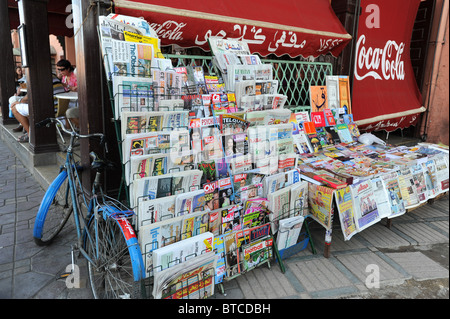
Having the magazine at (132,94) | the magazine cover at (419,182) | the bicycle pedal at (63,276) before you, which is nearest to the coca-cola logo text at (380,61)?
the magazine cover at (419,182)

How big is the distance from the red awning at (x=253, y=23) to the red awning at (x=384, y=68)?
A: 32.2 inches

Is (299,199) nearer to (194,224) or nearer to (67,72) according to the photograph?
A: (194,224)

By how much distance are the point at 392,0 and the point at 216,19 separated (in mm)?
4024

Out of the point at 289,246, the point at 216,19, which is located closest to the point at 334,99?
the point at 216,19

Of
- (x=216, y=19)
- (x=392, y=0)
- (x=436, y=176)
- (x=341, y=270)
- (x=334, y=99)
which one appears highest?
(x=392, y=0)

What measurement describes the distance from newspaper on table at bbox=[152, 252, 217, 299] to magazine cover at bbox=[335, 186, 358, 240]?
53.1 inches

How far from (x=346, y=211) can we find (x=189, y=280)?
5.48ft

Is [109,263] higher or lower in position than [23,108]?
lower

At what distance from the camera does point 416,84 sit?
6.76m

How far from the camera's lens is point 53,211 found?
10.3 ft

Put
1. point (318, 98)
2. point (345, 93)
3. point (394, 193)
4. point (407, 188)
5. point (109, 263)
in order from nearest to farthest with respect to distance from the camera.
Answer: point (109, 263), point (394, 193), point (407, 188), point (318, 98), point (345, 93)

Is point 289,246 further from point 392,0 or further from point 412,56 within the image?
point 412,56

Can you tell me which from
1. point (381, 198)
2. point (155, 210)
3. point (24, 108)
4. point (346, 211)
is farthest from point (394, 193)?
point (24, 108)

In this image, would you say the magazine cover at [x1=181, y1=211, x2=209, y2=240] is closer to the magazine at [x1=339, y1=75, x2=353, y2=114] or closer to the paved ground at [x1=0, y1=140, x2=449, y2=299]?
the paved ground at [x1=0, y1=140, x2=449, y2=299]
